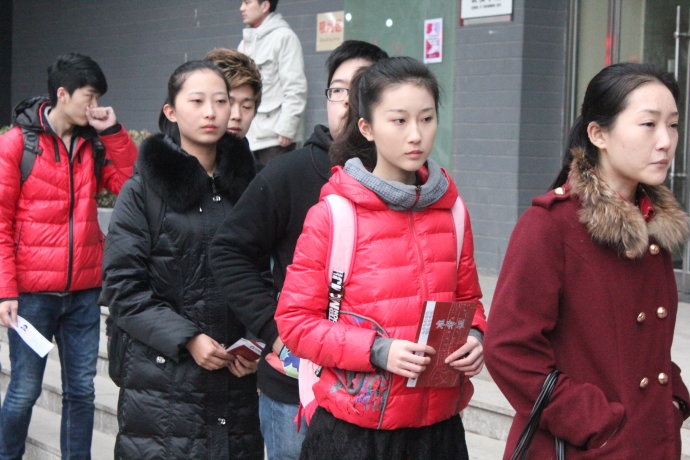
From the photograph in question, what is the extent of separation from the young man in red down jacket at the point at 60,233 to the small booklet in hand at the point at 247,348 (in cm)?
176

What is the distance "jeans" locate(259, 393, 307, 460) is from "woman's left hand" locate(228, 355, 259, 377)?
0.27 metres

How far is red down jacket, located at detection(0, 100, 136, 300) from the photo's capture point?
508 cm

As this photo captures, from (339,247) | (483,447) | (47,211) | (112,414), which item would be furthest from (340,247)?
(112,414)

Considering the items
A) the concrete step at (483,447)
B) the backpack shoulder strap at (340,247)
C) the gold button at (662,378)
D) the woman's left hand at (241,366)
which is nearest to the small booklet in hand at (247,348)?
the woman's left hand at (241,366)

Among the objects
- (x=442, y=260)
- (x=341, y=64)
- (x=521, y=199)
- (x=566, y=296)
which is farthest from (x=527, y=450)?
(x=521, y=199)

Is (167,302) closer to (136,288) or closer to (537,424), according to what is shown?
(136,288)

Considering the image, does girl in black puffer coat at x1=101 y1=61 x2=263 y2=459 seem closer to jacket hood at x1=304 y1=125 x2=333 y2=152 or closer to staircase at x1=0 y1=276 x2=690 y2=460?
jacket hood at x1=304 y1=125 x2=333 y2=152

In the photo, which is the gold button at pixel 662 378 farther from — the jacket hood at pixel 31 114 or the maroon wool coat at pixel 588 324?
the jacket hood at pixel 31 114

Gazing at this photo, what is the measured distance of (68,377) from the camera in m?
5.35

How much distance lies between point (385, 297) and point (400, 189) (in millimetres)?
287

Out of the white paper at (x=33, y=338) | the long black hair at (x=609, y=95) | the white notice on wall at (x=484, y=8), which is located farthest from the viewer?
the white notice on wall at (x=484, y=8)

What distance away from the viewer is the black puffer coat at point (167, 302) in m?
3.75

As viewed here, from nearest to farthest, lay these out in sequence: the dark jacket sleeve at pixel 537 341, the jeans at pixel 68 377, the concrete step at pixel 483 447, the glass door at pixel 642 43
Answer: the dark jacket sleeve at pixel 537 341 < the concrete step at pixel 483 447 < the jeans at pixel 68 377 < the glass door at pixel 642 43

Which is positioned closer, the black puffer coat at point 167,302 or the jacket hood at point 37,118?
the black puffer coat at point 167,302
